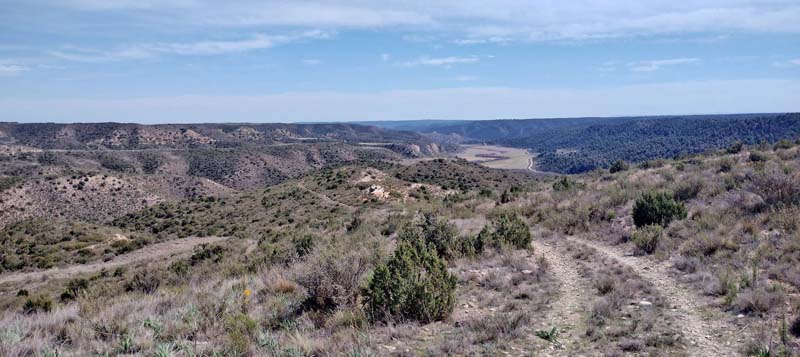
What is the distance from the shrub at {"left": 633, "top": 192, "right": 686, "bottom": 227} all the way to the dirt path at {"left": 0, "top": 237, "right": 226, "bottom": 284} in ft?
78.8

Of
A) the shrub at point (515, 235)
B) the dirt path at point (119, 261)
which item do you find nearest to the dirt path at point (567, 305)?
the shrub at point (515, 235)

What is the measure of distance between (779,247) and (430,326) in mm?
7131

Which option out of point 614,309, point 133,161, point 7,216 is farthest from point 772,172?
point 133,161

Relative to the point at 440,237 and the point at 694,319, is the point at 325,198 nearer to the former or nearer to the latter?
the point at 440,237

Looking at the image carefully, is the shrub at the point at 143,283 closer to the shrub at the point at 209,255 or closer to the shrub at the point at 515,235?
the shrub at the point at 209,255

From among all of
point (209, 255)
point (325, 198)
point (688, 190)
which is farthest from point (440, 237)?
point (325, 198)

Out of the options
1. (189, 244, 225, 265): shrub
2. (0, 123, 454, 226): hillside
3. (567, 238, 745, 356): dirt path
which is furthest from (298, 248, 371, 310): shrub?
(0, 123, 454, 226): hillside

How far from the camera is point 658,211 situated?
503 inches

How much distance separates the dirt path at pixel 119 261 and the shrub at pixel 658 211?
78.8 feet

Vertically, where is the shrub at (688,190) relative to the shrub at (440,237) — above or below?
above

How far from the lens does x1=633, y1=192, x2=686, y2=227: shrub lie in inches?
502

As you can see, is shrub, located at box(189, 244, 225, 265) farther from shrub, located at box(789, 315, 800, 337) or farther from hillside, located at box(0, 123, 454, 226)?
hillside, located at box(0, 123, 454, 226)

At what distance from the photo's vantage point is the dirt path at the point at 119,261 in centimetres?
2320

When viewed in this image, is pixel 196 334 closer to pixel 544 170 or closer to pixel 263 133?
pixel 544 170
